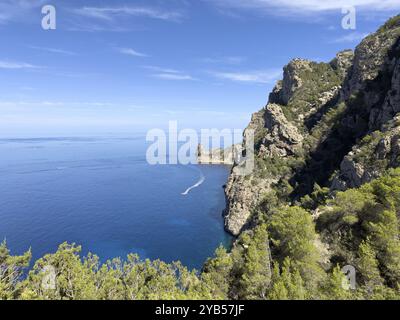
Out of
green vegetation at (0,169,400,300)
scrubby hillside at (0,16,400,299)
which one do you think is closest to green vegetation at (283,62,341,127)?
scrubby hillside at (0,16,400,299)

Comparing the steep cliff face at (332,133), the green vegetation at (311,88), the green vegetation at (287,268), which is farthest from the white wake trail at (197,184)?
the green vegetation at (287,268)

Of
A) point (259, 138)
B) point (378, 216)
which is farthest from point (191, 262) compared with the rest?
point (259, 138)

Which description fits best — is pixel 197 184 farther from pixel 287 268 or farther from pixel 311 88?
pixel 287 268

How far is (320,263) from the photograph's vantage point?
31.3 metres

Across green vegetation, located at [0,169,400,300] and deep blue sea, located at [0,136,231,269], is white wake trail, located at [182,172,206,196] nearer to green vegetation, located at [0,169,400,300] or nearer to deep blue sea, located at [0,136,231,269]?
deep blue sea, located at [0,136,231,269]

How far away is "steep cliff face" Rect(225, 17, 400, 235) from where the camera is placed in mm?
57781

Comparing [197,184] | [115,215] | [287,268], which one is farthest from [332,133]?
[115,215]

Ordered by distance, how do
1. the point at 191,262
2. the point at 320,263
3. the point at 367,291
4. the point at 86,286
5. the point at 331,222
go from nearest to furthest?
the point at 367,291 → the point at 86,286 → the point at 320,263 → the point at 331,222 → the point at 191,262

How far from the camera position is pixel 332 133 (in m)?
96.2

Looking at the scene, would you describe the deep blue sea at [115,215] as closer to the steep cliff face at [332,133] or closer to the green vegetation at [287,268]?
the steep cliff face at [332,133]

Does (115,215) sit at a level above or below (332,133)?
below
